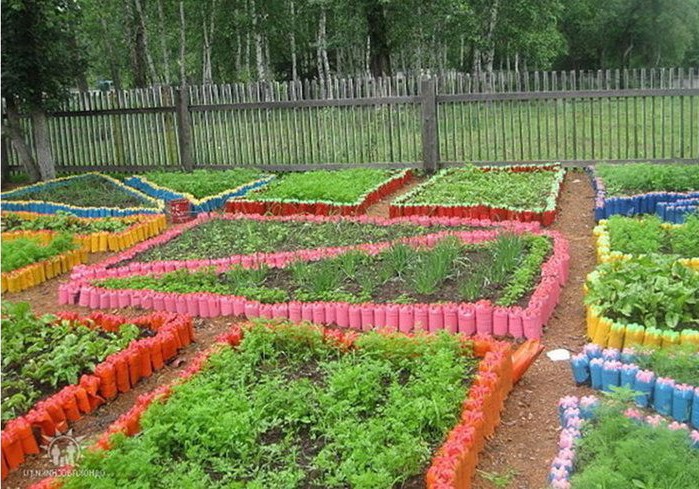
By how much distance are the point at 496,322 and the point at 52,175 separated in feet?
38.8

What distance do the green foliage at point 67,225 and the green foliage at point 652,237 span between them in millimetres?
6345

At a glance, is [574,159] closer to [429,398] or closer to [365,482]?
[429,398]

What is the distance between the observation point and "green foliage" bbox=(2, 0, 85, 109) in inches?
531

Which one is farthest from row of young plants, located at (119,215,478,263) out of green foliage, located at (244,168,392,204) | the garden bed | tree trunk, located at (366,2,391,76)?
tree trunk, located at (366,2,391,76)

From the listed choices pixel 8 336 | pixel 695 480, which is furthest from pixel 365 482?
pixel 8 336

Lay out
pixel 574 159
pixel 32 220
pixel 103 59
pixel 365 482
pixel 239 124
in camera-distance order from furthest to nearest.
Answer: pixel 103 59, pixel 239 124, pixel 574 159, pixel 32 220, pixel 365 482

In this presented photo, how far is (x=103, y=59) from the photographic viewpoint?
39.6m

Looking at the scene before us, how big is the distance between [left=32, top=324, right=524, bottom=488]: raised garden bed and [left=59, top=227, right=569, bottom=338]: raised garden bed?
0.76 metres

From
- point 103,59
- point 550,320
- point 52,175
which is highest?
point 103,59

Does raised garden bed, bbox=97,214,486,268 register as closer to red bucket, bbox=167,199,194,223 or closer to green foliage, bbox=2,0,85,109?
red bucket, bbox=167,199,194,223

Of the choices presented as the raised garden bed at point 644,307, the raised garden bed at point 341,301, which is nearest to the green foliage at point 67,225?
the raised garden bed at point 341,301

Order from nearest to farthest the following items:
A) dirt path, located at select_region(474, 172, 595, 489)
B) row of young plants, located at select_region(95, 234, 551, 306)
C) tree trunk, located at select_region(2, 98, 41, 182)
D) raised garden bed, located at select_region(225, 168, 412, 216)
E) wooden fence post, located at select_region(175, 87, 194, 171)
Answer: dirt path, located at select_region(474, 172, 595, 489), row of young plants, located at select_region(95, 234, 551, 306), raised garden bed, located at select_region(225, 168, 412, 216), tree trunk, located at select_region(2, 98, 41, 182), wooden fence post, located at select_region(175, 87, 194, 171)

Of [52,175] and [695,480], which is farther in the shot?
[52,175]

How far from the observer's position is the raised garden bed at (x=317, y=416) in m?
3.75
